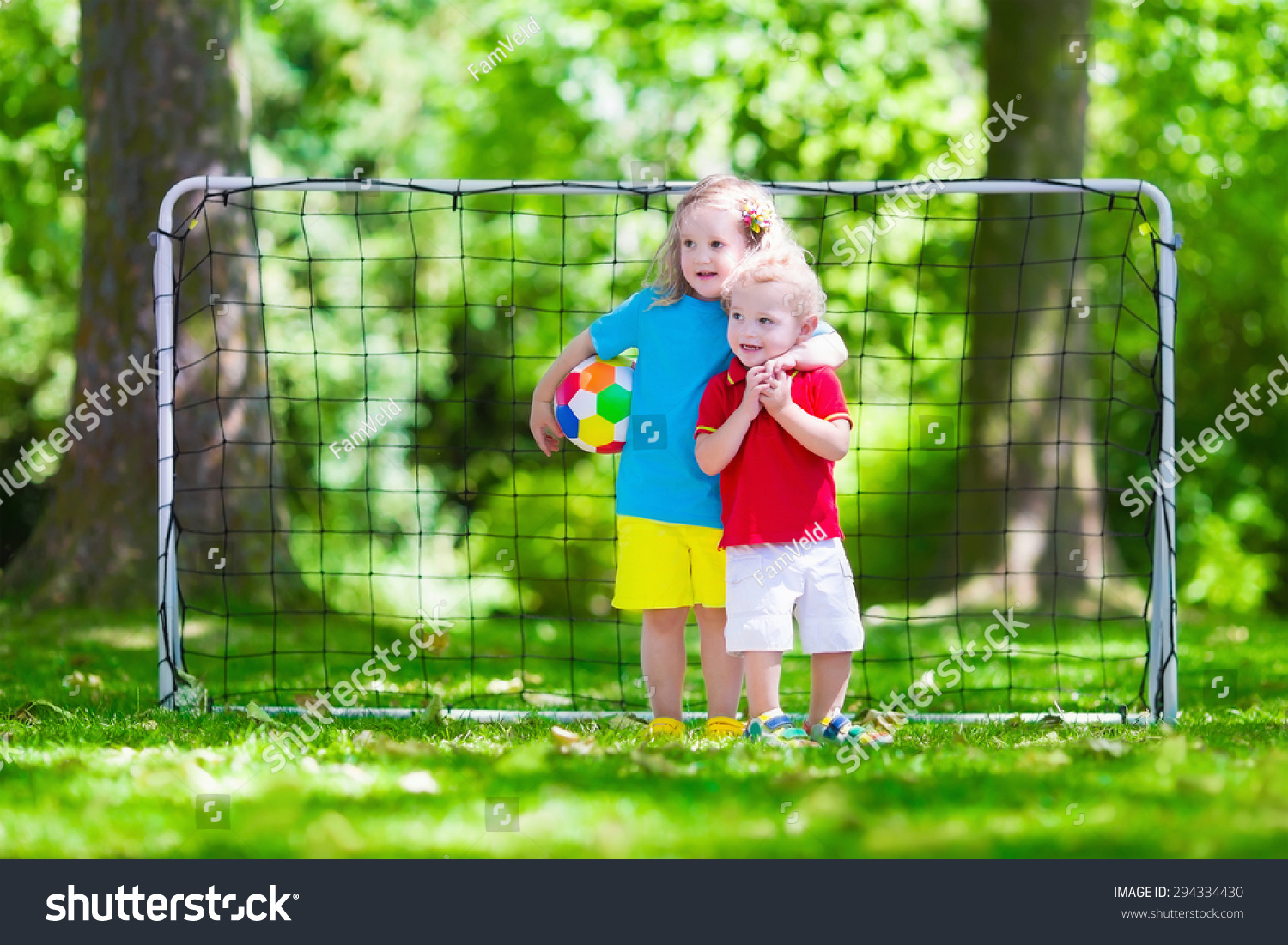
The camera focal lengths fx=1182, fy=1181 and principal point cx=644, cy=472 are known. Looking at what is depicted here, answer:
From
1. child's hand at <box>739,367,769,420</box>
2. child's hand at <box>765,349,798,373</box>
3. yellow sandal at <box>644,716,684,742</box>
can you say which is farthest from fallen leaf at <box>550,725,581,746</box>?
child's hand at <box>765,349,798,373</box>

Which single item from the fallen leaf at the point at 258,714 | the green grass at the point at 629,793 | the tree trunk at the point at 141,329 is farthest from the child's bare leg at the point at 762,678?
the tree trunk at the point at 141,329

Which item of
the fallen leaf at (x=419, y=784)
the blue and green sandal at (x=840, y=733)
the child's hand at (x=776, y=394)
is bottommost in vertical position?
the blue and green sandal at (x=840, y=733)

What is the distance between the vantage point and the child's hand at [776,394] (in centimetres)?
346

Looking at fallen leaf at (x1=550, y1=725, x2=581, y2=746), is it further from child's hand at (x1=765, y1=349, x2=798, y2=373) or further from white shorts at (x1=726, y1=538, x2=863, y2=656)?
child's hand at (x1=765, y1=349, x2=798, y2=373)

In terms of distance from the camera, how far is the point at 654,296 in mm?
3818

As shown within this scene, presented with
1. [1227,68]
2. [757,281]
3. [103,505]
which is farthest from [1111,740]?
[1227,68]

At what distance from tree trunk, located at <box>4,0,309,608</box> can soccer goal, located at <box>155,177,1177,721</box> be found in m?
0.04

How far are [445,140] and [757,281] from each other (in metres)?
12.6

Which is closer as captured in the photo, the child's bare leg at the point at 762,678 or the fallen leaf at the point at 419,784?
the fallen leaf at the point at 419,784

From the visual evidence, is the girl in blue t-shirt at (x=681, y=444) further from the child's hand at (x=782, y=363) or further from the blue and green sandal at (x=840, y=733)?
the blue and green sandal at (x=840, y=733)

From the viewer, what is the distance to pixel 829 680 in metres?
3.62

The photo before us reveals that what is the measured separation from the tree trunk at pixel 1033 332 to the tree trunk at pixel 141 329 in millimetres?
4723

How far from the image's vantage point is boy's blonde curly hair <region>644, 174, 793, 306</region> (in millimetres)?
3670

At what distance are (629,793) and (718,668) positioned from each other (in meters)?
1.17
